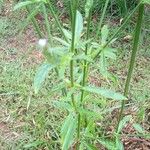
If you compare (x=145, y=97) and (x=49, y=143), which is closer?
(x=49, y=143)

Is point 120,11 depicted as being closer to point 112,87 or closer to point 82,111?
point 112,87

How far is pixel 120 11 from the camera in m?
3.08

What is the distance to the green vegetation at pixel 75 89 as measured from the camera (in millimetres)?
1515

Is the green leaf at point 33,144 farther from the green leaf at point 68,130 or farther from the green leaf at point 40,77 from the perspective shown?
the green leaf at point 40,77

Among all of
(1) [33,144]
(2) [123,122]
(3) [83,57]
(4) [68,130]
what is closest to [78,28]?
(3) [83,57]

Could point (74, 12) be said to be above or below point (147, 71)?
above

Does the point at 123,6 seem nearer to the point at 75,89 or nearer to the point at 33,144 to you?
the point at 33,144

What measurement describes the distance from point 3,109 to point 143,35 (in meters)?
1.14

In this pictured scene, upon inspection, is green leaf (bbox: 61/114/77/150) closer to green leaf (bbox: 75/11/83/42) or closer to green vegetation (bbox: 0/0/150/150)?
green vegetation (bbox: 0/0/150/150)

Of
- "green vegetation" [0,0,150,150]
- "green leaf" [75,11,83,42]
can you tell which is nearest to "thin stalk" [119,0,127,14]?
"green vegetation" [0,0,150,150]

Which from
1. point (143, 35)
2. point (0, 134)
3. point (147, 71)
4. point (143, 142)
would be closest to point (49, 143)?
point (0, 134)

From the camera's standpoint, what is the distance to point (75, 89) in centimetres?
148

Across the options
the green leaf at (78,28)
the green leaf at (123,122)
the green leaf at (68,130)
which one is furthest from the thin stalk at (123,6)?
the green leaf at (68,130)

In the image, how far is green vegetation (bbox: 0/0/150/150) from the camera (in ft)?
4.97
